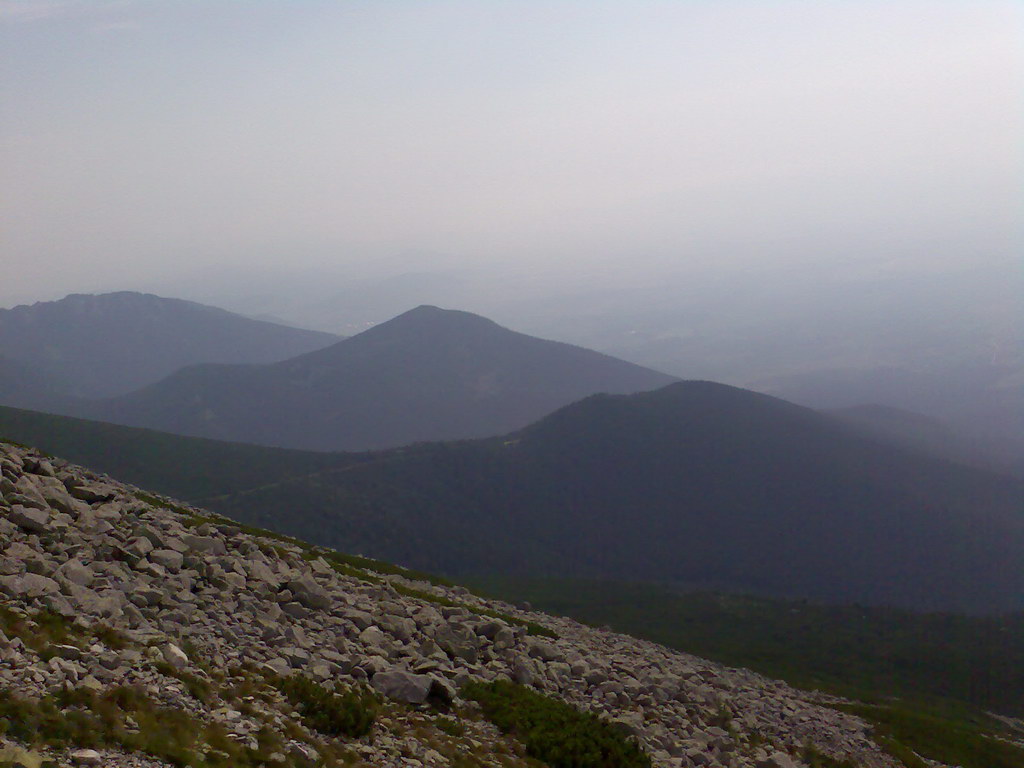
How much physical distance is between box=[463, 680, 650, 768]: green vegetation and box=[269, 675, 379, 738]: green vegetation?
4361mm

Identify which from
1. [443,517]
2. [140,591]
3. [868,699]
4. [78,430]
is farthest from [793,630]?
[78,430]

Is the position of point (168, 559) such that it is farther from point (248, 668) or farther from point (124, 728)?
point (124, 728)

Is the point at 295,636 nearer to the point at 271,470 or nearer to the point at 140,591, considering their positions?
the point at 140,591

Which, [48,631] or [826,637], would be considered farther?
[826,637]

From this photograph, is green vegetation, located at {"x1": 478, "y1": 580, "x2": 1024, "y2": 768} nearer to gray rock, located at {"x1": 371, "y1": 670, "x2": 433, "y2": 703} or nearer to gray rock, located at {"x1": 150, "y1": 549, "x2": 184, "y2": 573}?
gray rock, located at {"x1": 371, "y1": 670, "x2": 433, "y2": 703}

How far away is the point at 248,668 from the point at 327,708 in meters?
2.47

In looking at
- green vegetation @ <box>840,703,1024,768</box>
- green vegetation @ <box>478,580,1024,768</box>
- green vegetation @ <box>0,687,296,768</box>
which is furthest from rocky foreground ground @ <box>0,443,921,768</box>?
green vegetation @ <box>478,580,1024,768</box>

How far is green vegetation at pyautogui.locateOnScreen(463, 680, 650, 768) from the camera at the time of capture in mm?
20031

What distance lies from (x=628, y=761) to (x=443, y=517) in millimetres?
177949

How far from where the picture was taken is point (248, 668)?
18.4m

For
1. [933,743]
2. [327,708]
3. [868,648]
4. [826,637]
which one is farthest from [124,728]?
[826,637]

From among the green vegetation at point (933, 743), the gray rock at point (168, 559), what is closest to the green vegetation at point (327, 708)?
the gray rock at point (168, 559)

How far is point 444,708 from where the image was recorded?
20672 millimetres

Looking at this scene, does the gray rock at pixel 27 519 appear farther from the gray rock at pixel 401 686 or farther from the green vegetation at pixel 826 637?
the green vegetation at pixel 826 637
